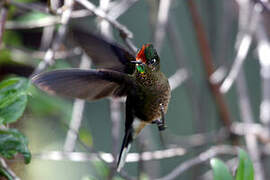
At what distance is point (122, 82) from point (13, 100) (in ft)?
1.07

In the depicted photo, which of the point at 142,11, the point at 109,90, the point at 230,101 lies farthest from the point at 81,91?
the point at 230,101

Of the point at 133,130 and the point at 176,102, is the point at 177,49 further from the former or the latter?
the point at 176,102

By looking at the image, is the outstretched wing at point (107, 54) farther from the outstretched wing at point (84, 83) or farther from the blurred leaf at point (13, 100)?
the blurred leaf at point (13, 100)

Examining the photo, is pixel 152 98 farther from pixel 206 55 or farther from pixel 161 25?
pixel 206 55

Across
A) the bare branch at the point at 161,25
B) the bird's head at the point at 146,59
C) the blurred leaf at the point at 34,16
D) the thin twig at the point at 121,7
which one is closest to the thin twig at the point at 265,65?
the bare branch at the point at 161,25

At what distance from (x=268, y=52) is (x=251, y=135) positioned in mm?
447

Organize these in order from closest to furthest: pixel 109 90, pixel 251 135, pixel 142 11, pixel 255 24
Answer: pixel 109 90
pixel 255 24
pixel 251 135
pixel 142 11

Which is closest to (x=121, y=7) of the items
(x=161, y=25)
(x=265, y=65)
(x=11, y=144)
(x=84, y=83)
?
(x=161, y=25)

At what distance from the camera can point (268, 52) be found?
1815 mm

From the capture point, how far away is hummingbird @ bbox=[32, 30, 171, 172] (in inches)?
39.3

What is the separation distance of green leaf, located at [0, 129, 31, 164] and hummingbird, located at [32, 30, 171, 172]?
160 millimetres

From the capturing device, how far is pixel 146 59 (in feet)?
3.37

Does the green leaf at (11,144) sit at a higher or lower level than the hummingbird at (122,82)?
lower

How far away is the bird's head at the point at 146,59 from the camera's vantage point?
3.32 feet
